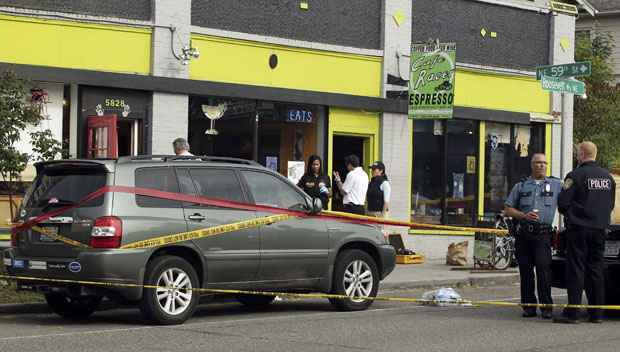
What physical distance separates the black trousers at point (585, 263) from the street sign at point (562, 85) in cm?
675

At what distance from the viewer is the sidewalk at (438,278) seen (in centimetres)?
1767

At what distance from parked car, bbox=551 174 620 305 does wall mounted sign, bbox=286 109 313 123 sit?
864 cm

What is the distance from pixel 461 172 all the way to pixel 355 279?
11105 mm

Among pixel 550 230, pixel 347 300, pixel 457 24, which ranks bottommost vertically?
pixel 347 300

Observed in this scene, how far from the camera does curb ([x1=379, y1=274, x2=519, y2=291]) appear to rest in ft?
57.2

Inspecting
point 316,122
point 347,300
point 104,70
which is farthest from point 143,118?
point 347,300

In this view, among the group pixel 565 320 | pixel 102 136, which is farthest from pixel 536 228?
pixel 102 136

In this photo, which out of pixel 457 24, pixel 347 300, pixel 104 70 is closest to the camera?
pixel 347 300

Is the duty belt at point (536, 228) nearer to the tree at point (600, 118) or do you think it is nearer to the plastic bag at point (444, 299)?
the plastic bag at point (444, 299)

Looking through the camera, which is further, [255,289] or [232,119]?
→ [232,119]

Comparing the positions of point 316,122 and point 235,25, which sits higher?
point 235,25

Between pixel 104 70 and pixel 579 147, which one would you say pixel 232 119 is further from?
pixel 579 147

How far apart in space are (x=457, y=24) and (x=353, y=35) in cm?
303

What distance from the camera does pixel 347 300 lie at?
1398cm
